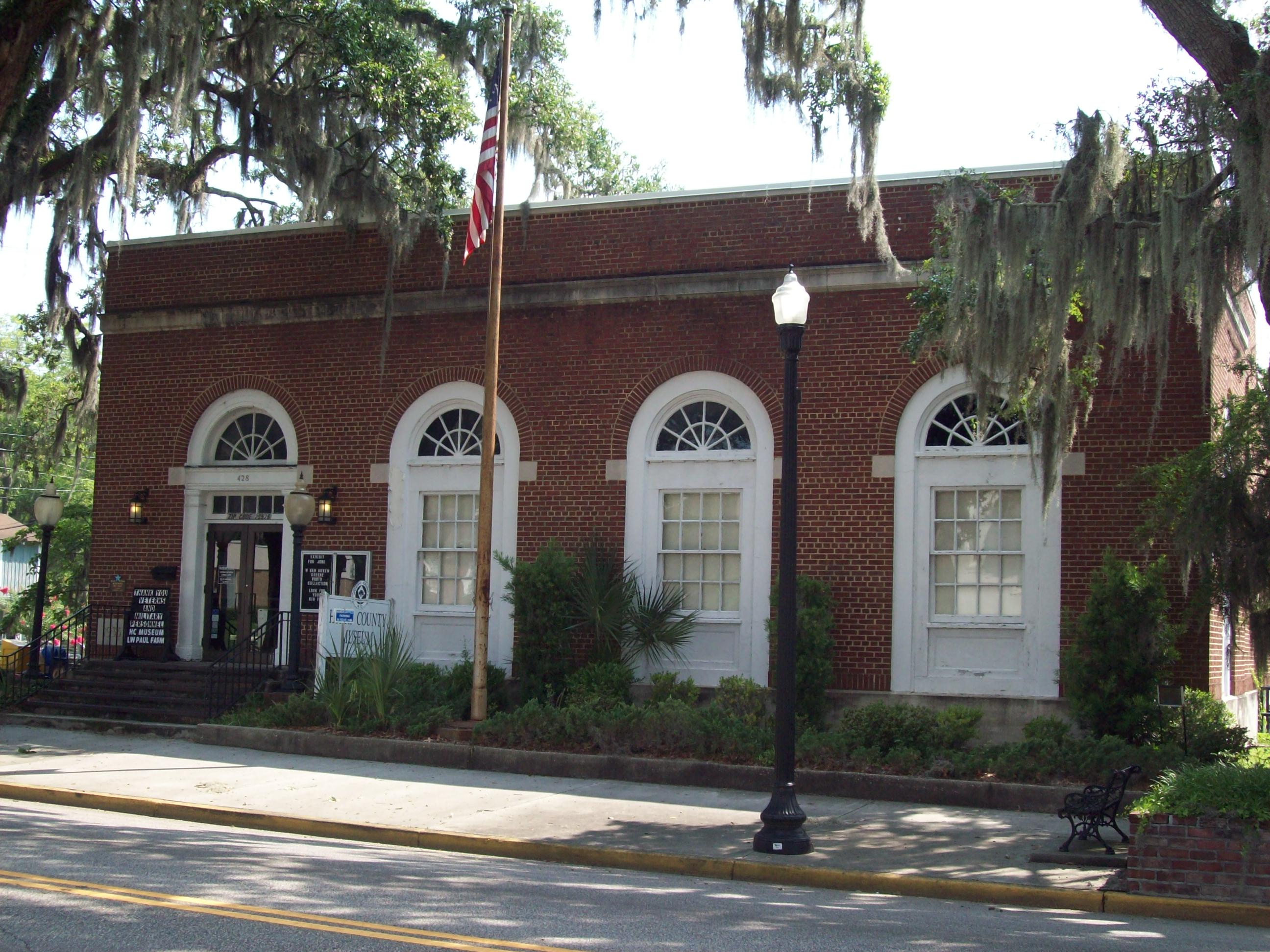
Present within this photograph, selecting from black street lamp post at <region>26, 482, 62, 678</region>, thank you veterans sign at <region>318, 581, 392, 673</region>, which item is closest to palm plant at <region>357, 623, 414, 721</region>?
thank you veterans sign at <region>318, 581, 392, 673</region>

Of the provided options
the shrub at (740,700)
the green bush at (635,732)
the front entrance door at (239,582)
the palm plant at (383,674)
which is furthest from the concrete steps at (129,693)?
the shrub at (740,700)

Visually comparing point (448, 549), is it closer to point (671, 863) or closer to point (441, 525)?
point (441, 525)

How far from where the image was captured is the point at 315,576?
18.1 m

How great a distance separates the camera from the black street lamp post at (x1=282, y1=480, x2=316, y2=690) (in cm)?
1641

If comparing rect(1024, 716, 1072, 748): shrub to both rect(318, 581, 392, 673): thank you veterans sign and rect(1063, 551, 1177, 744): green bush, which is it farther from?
rect(318, 581, 392, 673): thank you veterans sign

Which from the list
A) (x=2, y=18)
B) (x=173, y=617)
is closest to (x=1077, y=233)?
(x=2, y=18)

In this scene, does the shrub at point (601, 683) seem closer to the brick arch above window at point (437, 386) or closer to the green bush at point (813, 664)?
the green bush at point (813, 664)

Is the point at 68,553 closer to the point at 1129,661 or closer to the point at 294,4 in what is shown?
the point at 294,4

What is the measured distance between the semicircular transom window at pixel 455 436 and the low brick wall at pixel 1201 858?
1074 centimetres

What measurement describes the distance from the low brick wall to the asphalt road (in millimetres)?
→ 347

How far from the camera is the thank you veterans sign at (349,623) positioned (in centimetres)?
1586

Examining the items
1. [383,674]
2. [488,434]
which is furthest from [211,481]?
[488,434]

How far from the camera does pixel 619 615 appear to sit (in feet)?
52.5

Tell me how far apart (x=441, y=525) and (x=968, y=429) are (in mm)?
7119
